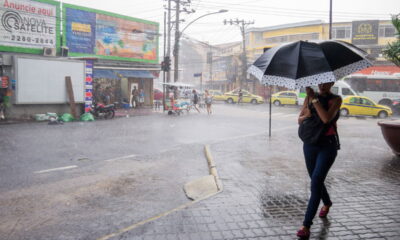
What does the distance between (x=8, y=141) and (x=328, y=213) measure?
1032cm

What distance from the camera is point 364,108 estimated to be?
79.1ft

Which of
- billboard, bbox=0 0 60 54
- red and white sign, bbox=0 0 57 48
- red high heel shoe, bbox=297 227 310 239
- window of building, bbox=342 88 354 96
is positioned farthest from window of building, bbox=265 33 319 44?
red high heel shoe, bbox=297 227 310 239

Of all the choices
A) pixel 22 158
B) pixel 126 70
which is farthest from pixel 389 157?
pixel 126 70

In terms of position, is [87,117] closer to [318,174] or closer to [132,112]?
[132,112]

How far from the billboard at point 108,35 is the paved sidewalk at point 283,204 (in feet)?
63.4

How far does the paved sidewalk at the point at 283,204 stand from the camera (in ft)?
13.0

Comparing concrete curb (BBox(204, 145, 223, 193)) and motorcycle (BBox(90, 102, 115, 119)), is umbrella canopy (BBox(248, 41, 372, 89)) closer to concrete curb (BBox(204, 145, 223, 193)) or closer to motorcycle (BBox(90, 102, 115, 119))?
concrete curb (BBox(204, 145, 223, 193))


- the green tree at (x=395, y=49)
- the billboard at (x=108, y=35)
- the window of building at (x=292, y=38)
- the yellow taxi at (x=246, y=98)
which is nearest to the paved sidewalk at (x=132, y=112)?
the billboard at (x=108, y=35)

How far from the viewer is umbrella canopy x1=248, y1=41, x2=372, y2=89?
3725 millimetres

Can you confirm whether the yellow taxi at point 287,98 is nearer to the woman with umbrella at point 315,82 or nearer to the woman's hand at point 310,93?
the woman with umbrella at point 315,82

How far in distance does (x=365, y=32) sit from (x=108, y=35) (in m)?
32.8

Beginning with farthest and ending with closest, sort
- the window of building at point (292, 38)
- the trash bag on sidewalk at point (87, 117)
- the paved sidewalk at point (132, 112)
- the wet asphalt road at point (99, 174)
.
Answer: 1. the window of building at point (292, 38)
2. the paved sidewalk at point (132, 112)
3. the trash bag on sidewalk at point (87, 117)
4. the wet asphalt road at point (99, 174)

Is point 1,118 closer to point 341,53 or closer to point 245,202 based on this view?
point 245,202

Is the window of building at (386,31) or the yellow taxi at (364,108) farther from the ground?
the window of building at (386,31)
